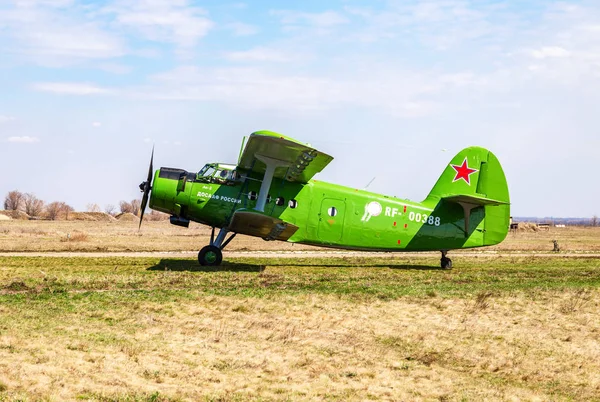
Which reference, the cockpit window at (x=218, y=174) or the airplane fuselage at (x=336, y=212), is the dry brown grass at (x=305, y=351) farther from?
the cockpit window at (x=218, y=174)

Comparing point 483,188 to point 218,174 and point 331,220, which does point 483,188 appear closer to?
point 331,220

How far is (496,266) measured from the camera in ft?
75.8

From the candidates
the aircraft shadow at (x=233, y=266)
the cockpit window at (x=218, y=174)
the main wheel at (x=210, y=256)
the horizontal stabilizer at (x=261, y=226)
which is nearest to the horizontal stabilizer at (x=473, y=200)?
the aircraft shadow at (x=233, y=266)

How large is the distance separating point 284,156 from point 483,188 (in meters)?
7.59

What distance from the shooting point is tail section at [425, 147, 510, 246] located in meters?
22.1

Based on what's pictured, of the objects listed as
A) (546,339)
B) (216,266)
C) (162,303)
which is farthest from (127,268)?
(546,339)

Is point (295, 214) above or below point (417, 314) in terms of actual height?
above

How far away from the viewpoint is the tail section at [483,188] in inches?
870

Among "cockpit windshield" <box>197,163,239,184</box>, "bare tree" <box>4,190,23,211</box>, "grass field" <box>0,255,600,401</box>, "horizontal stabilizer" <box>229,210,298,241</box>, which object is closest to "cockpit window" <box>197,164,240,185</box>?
"cockpit windshield" <box>197,163,239,184</box>

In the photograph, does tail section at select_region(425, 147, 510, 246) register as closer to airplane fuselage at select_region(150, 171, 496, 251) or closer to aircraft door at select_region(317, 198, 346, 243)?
airplane fuselage at select_region(150, 171, 496, 251)

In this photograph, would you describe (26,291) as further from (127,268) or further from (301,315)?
(301,315)

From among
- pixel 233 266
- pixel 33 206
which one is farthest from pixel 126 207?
pixel 233 266

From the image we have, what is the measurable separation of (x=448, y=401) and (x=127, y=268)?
13.2 meters

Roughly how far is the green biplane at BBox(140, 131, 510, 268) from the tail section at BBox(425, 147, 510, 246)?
3 centimetres
